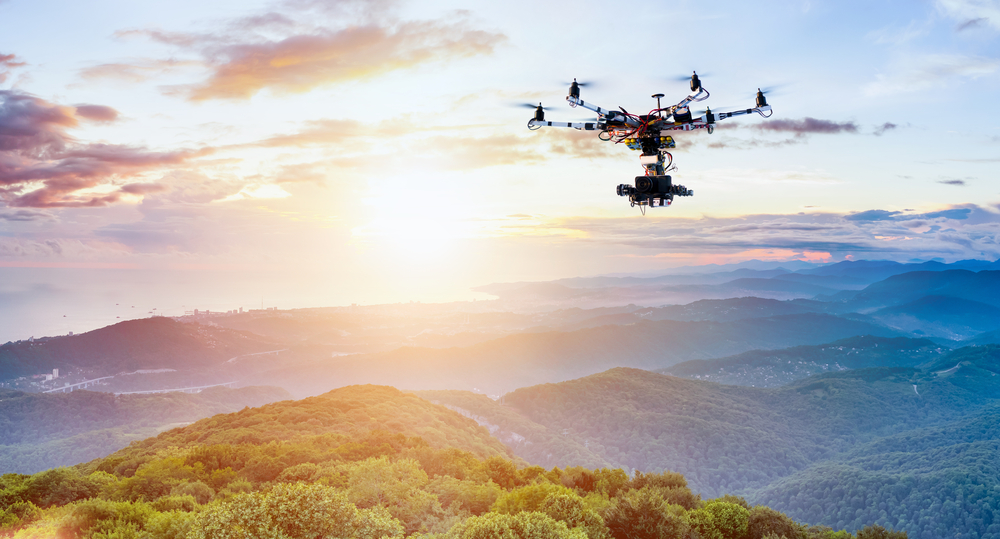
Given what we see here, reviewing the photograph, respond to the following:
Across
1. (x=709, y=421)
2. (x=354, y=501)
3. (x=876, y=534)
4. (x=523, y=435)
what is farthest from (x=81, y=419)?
(x=876, y=534)

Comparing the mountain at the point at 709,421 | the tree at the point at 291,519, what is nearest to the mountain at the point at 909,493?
the mountain at the point at 709,421

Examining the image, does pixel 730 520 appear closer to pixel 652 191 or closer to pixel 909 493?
pixel 652 191

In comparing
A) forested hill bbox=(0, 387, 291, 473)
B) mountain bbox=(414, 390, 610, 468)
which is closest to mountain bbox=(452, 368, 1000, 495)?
mountain bbox=(414, 390, 610, 468)

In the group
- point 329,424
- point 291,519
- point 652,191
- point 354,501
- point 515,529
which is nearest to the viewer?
point 515,529

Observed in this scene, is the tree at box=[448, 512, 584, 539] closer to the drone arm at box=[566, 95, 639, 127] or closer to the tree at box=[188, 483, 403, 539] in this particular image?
the tree at box=[188, 483, 403, 539]

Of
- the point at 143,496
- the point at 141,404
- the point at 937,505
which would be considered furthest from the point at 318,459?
the point at 141,404

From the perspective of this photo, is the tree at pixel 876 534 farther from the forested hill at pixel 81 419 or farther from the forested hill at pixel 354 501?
the forested hill at pixel 81 419
